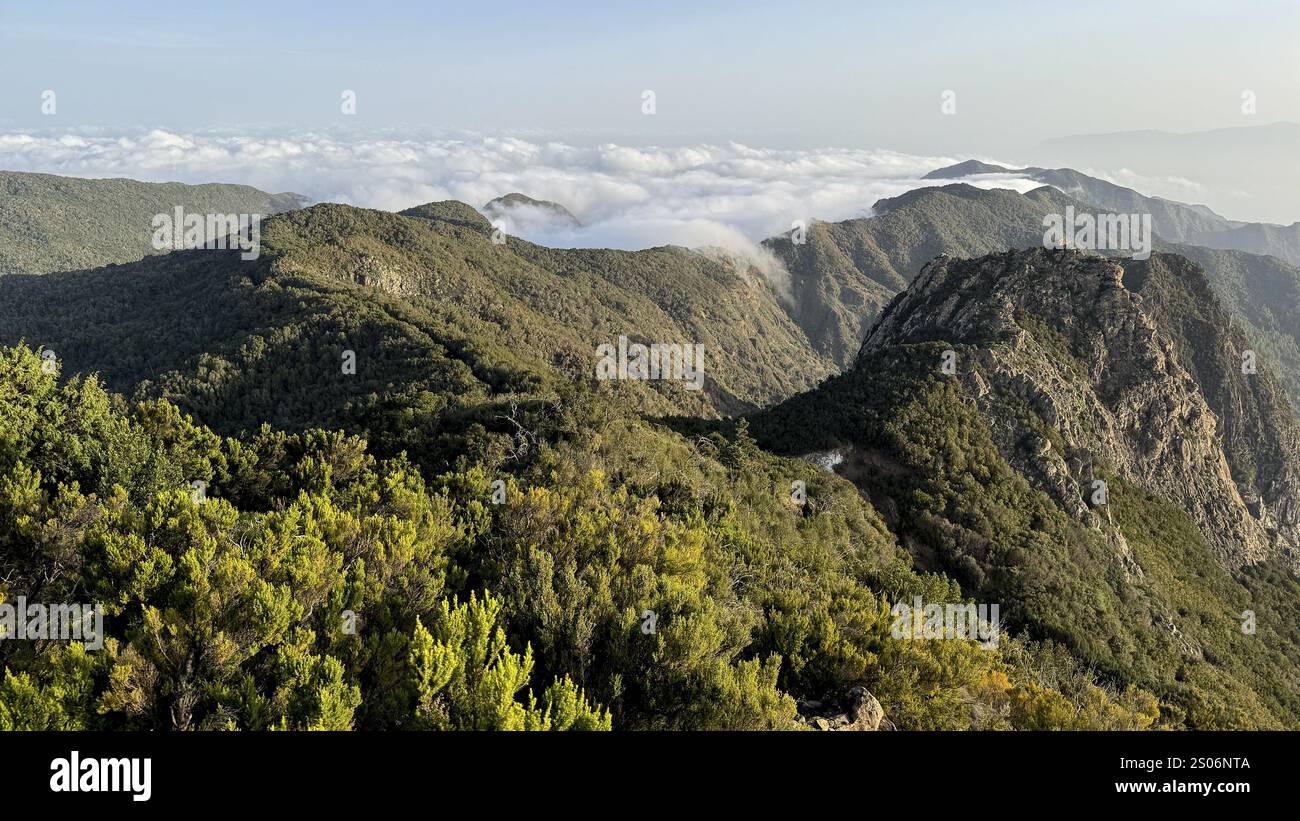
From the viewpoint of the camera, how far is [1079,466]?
61125mm

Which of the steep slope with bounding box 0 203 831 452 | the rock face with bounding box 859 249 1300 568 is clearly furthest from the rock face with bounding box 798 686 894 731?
the rock face with bounding box 859 249 1300 568

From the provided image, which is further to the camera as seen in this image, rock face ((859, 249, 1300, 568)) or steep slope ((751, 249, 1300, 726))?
rock face ((859, 249, 1300, 568))

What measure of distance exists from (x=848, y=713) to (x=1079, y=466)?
2407 inches

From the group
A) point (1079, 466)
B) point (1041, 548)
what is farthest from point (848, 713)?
point (1079, 466)

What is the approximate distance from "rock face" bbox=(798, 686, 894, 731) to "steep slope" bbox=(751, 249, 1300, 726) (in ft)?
63.3

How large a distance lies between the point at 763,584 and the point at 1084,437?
60.5m

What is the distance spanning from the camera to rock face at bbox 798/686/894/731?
11930mm

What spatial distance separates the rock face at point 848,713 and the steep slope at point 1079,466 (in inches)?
759

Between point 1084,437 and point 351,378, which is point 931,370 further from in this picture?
point 351,378

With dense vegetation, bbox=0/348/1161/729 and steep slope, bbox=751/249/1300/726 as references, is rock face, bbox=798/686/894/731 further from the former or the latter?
steep slope, bbox=751/249/1300/726

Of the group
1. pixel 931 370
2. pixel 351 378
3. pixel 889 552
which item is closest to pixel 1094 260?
pixel 931 370

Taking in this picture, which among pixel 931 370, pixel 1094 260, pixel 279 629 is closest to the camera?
pixel 279 629

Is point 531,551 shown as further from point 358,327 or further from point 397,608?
point 358,327

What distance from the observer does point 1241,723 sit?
26.6 metres
